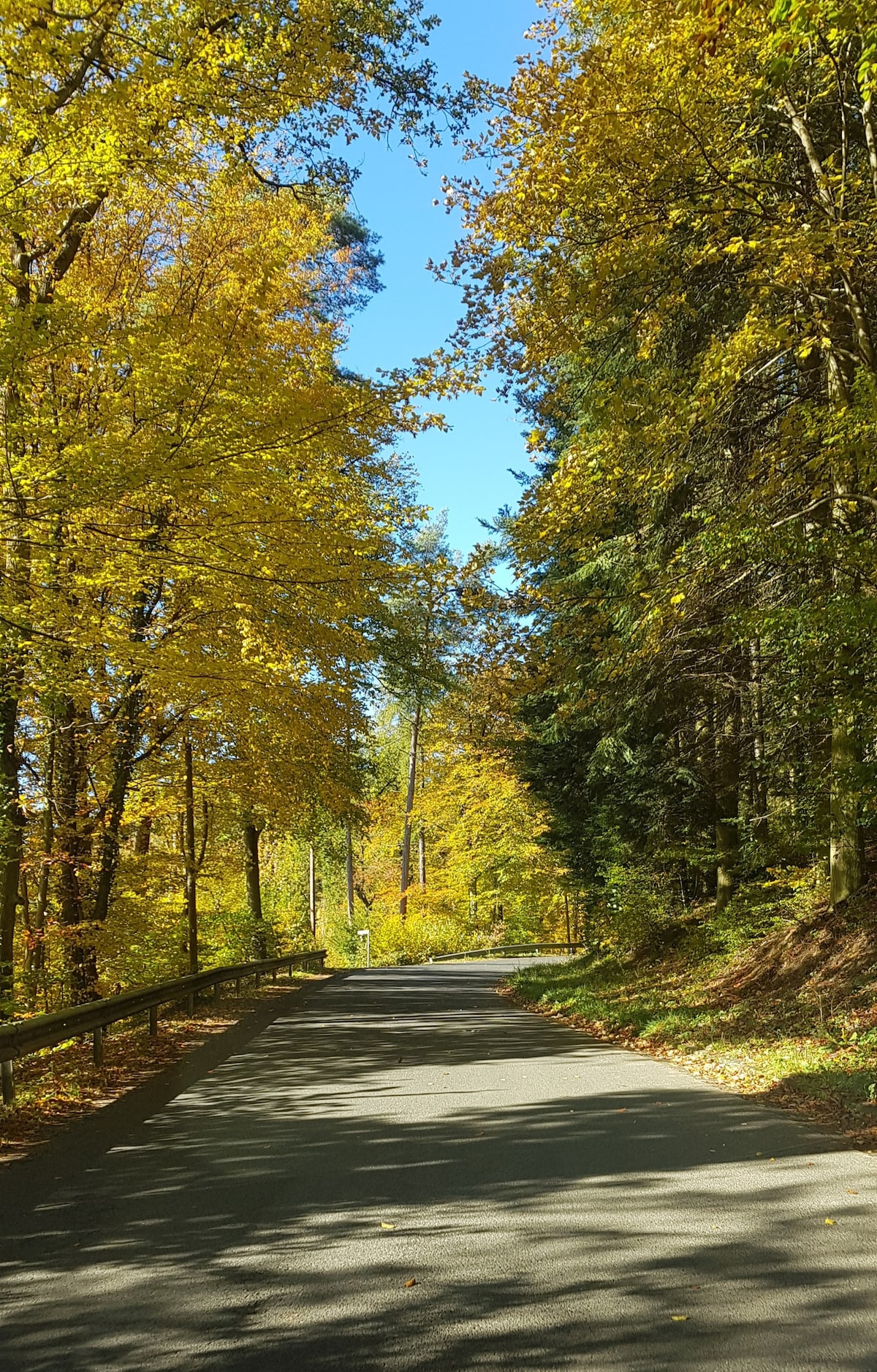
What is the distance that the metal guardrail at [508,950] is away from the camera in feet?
127

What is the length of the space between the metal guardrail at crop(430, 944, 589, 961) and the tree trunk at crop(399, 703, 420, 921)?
11.9ft

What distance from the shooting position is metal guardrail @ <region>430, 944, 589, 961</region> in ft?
127

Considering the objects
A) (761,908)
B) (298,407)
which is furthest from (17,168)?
(761,908)

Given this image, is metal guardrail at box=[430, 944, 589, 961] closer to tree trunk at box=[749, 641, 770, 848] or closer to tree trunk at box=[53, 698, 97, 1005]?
tree trunk at box=[749, 641, 770, 848]

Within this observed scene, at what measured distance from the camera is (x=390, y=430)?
11422mm

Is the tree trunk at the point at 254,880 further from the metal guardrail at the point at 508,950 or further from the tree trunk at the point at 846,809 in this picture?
the metal guardrail at the point at 508,950

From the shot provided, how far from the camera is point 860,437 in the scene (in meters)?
7.67

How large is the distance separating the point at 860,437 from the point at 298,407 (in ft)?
15.7

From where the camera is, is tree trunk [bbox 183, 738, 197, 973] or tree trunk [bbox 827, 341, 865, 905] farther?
tree trunk [bbox 183, 738, 197, 973]

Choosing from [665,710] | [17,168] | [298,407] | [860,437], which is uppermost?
[17,168]

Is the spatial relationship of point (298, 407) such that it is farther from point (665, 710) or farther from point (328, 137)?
point (665, 710)

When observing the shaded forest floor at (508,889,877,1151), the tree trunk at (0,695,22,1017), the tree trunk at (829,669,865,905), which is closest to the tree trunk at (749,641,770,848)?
the tree trunk at (829,669,865,905)

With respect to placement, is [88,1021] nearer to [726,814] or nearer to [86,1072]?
[86,1072]

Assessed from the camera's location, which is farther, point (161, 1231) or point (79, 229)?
point (79, 229)
